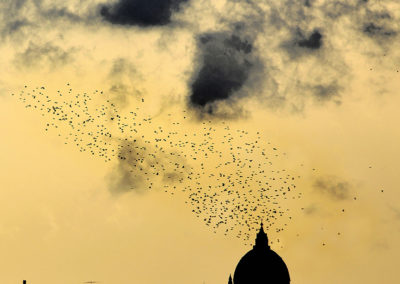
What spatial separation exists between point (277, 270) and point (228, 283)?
949cm

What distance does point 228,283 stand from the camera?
7648 inches

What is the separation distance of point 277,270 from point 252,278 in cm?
418

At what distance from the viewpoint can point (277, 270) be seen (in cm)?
19925

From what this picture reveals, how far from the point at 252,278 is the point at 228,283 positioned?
6267 mm

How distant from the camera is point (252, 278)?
19912 cm
